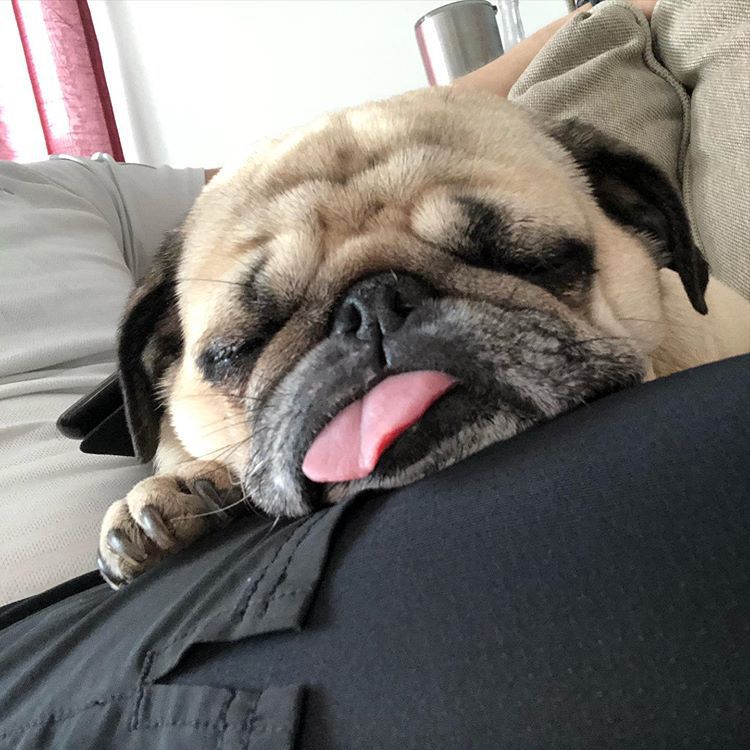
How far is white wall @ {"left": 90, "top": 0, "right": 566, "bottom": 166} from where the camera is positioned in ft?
8.98

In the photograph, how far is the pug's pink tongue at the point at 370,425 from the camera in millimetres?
589

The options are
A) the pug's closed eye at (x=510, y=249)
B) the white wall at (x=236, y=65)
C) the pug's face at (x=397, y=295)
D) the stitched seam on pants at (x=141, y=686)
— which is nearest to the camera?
the stitched seam on pants at (x=141, y=686)

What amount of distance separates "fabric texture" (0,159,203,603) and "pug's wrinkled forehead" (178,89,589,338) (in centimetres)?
28

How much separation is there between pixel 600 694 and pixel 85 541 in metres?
0.70

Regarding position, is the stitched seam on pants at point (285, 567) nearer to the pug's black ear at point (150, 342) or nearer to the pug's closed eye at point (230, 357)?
the pug's closed eye at point (230, 357)

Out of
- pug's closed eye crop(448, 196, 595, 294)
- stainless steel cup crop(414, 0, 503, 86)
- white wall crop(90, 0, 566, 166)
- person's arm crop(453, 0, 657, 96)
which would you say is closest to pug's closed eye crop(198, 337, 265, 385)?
pug's closed eye crop(448, 196, 595, 294)

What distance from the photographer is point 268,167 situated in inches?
38.1

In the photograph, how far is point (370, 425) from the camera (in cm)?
60

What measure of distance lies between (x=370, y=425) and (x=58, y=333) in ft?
2.61

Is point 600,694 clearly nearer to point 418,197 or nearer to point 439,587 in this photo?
point 439,587

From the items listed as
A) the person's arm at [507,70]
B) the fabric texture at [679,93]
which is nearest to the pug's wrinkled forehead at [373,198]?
the fabric texture at [679,93]

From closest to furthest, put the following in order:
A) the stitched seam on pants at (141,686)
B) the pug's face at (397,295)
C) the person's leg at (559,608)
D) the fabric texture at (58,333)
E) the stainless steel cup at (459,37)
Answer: the person's leg at (559,608), the stitched seam on pants at (141,686), the pug's face at (397,295), the fabric texture at (58,333), the stainless steel cup at (459,37)

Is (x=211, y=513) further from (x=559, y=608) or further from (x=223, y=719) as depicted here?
(x=559, y=608)

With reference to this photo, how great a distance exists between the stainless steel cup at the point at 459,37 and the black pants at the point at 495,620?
1873mm
